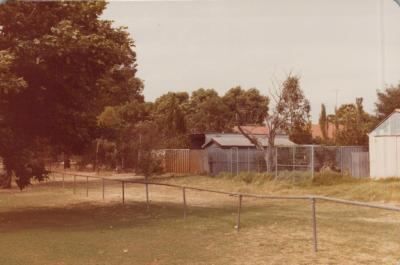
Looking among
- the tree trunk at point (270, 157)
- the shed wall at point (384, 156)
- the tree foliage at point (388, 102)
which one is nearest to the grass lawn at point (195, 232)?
the shed wall at point (384, 156)

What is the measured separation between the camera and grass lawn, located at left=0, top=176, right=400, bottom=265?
8.48 meters

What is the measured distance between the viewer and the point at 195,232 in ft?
36.3

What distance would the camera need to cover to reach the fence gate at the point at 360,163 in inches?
1032

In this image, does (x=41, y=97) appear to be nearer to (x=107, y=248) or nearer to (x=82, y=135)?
(x=82, y=135)

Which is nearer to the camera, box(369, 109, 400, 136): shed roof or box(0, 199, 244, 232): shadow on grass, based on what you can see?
box(0, 199, 244, 232): shadow on grass

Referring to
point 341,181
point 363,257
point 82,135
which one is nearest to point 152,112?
point 341,181

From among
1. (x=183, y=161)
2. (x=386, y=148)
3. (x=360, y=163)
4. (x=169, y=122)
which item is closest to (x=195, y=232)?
(x=183, y=161)

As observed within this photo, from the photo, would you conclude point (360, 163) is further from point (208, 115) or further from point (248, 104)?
point (208, 115)

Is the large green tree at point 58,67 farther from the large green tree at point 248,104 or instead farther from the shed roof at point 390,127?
the shed roof at point 390,127

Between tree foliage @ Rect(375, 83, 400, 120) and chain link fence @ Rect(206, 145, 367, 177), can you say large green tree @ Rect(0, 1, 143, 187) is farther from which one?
tree foliage @ Rect(375, 83, 400, 120)

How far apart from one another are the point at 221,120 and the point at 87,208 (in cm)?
2481

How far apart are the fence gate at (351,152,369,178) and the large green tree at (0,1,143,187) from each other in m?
15.5

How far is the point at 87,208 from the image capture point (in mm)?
16750

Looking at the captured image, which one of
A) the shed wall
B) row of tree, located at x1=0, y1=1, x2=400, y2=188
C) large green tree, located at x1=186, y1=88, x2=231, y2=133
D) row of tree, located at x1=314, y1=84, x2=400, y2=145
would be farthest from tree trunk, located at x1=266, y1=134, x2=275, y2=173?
row of tree, located at x1=0, y1=1, x2=400, y2=188
